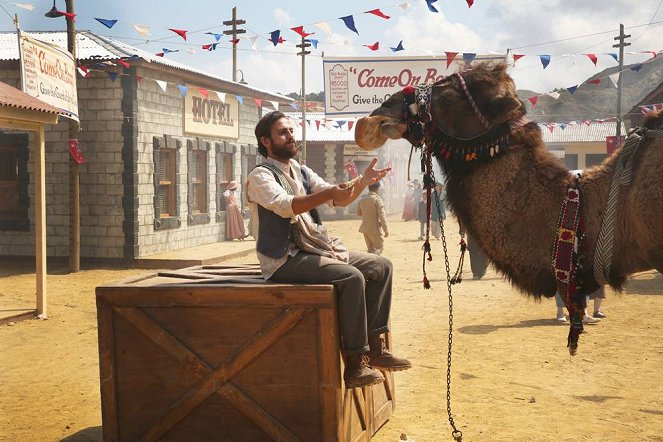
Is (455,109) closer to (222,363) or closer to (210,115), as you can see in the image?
(222,363)

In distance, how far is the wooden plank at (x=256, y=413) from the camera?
444cm

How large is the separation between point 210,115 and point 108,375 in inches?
637

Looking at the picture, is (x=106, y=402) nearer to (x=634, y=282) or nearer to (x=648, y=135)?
(x=648, y=135)

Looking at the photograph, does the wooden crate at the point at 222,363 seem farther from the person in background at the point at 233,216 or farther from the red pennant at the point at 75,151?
the person in background at the point at 233,216

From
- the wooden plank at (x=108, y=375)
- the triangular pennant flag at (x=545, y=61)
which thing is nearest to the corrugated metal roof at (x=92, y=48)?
the triangular pennant flag at (x=545, y=61)

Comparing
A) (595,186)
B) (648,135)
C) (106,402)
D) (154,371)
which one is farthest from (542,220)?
(106,402)

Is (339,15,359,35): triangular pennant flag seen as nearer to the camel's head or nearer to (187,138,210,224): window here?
(187,138,210,224): window

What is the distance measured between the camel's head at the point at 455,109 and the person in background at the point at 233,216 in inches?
689

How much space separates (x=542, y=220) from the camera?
386cm

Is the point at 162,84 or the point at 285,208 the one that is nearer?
the point at 285,208

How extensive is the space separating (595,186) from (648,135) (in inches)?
14.8

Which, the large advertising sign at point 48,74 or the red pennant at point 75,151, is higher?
the large advertising sign at point 48,74

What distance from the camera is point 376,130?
3971 mm

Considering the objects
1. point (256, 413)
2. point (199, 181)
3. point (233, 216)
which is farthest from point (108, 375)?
point (233, 216)
